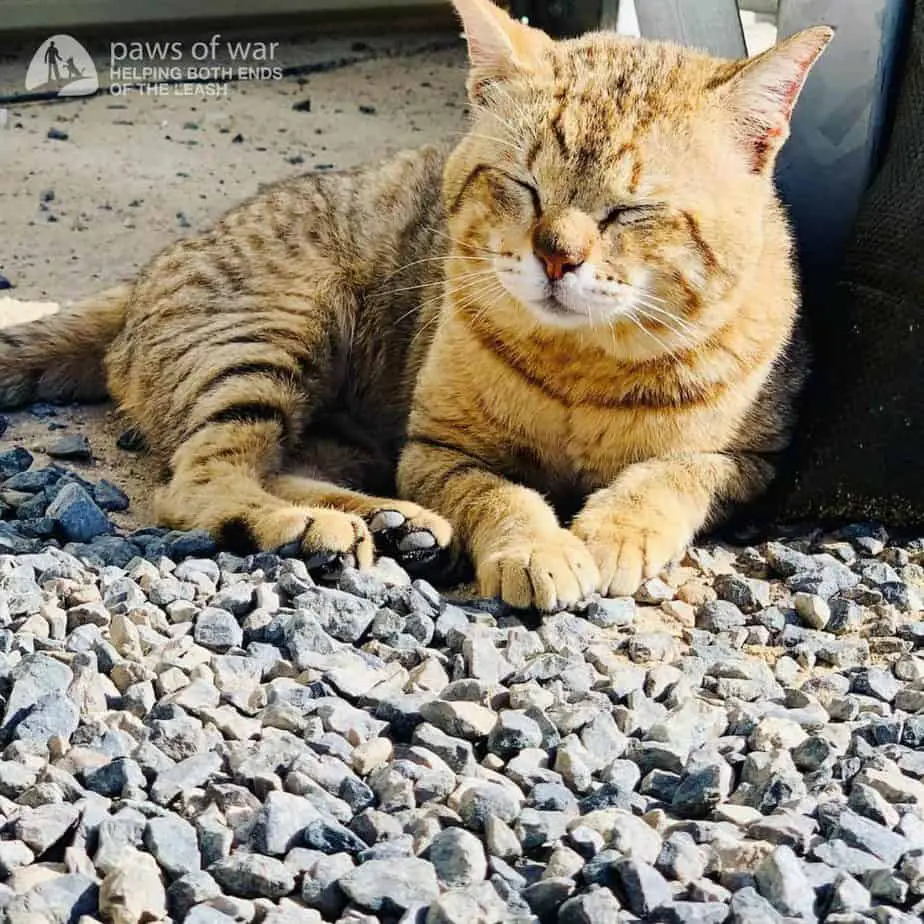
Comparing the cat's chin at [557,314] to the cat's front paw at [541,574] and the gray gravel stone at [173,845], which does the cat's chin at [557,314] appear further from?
the gray gravel stone at [173,845]

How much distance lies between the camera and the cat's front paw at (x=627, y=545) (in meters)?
3.58

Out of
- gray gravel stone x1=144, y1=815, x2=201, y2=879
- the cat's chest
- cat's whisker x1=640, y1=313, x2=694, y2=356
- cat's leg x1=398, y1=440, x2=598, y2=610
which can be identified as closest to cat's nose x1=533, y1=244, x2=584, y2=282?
cat's whisker x1=640, y1=313, x2=694, y2=356

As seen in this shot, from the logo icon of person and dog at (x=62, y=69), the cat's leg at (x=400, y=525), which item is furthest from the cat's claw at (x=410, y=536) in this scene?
the logo icon of person and dog at (x=62, y=69)

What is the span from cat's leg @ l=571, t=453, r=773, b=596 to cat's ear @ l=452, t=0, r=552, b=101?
1.15 m

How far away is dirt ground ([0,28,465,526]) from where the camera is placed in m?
6.01

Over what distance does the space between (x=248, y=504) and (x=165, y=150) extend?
153 inches

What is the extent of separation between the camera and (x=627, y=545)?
3.64m

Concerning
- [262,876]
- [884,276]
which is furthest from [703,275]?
[262,876]

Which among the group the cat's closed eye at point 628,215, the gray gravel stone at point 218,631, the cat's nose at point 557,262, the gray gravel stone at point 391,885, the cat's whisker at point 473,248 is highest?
the cat's closed eye at point 628,215

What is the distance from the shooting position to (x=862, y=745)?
286 cm

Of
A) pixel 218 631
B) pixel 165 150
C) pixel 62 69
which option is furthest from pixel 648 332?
pixel 62 69

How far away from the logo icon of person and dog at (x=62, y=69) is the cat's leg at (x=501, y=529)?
15.0ft

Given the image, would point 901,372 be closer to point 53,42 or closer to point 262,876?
point 262,876

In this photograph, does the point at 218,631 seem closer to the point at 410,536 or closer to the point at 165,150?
the point at 410,536
